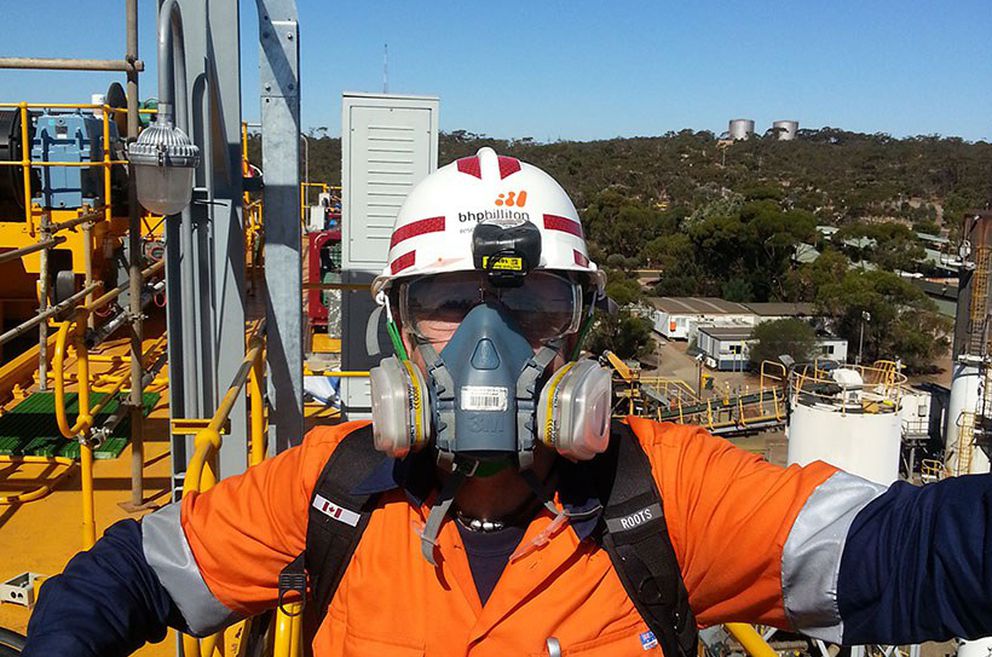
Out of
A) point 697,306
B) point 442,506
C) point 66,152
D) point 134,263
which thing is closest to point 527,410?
point 442,506

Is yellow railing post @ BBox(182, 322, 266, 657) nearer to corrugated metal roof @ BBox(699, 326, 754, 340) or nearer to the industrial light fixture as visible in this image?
the industrial light fixture

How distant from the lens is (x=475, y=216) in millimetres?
2322

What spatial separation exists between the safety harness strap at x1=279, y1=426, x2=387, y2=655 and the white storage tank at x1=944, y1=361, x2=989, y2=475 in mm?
22722

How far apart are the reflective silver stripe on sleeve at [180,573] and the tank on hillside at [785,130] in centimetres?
13119

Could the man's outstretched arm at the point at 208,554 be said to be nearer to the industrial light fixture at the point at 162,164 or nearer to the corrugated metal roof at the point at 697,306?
the industrial light fixture at the point at 162,164

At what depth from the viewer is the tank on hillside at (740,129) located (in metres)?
125

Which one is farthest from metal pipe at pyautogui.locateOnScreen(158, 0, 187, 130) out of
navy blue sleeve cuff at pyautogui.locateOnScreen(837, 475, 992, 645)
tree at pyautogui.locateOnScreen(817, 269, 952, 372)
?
tree at pyautogui.locateOnScreen(817, 269, 952, 372)

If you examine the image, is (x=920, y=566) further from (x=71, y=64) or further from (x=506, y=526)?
(x=71, y=64)

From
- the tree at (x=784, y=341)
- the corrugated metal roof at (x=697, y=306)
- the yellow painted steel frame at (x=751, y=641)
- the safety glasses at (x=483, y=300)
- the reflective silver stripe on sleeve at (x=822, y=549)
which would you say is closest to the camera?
the reflective silver stripe on sleeve at (x=822, y=549)

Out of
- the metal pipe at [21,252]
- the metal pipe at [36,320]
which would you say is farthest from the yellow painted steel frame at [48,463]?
the metal pipe at [21,252]

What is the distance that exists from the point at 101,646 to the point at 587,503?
1.11 meters

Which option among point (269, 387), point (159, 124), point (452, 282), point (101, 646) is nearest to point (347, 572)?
point (101, 646)

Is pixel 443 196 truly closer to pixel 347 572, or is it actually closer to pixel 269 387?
pixel 347 572

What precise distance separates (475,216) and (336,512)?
82 cm
